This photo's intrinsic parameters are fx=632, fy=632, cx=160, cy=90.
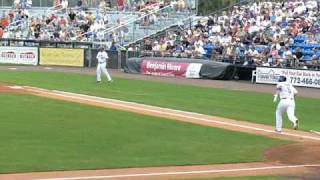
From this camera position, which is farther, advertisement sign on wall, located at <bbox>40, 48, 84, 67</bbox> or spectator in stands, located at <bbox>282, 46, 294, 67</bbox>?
advertisement sign on wall, located at <bbox>40, 48, 84, 67</bbox>

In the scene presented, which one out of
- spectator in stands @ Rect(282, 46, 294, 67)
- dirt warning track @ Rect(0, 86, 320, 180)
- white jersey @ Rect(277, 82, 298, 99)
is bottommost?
dirt warning track @ Rect(0, 86, 320, 180)

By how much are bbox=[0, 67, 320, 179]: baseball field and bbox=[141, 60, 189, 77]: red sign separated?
1012 centimetres

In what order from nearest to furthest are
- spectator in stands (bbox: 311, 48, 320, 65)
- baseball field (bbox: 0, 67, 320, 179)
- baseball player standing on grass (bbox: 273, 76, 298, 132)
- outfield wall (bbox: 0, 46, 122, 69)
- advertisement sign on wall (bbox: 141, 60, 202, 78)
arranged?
baseball field (bbox: 0, 67, 320, 179)
baseball player standing on grass (bbox: 273, 76, 298, 132)
spectator in stands (bbox: 311, 48, 320, 65)
advertisement sign on wall (bbox: 141, 60, 202, 78)
outfield wall (bbox: 0, 46, 122, 69)

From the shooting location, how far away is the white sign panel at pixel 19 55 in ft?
151

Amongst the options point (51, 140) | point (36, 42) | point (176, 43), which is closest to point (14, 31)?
point (36, 42)

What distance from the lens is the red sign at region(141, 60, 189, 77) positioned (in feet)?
122

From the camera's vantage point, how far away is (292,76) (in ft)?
107

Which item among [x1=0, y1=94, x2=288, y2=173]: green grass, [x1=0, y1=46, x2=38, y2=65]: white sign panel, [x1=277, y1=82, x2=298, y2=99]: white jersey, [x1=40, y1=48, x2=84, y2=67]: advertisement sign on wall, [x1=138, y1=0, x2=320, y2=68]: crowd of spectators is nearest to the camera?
[x1=0, y1=94, x2=288, y2=173]: green grass

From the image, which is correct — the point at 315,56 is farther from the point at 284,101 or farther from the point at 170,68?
the point at 284,101

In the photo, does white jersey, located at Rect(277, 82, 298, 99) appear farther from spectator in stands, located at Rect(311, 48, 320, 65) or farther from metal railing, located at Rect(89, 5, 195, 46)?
metal railing, located at Rect(89, 5, 195, 46)

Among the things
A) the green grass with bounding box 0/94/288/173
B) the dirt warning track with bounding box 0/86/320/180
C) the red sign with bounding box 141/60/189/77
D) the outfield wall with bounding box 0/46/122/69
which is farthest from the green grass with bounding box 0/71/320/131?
the outfield wall with bounding box 0/46/122/69

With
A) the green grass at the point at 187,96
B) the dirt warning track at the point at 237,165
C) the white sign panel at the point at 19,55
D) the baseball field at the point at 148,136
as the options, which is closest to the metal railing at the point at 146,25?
the white sign panel at the point at 19,55

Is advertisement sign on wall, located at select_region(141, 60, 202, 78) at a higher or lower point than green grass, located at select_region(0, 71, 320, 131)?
higher

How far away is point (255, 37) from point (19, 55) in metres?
18.1
